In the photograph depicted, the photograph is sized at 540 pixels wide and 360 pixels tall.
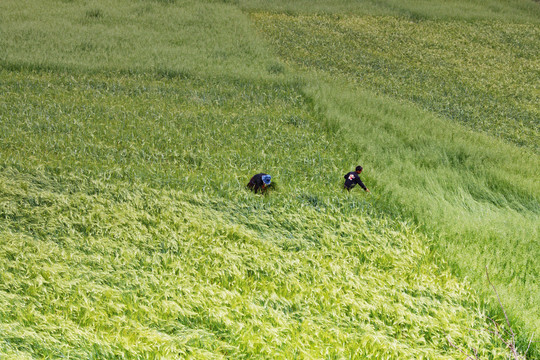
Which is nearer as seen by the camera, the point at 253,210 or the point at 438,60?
the point at 253,210

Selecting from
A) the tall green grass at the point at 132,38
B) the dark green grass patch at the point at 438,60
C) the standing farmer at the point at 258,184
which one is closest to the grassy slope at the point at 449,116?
the dark green grass patch at the point at 438,60

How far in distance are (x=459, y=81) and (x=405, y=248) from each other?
10206 mm

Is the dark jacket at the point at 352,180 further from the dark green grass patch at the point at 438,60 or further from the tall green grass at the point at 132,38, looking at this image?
the tall green grass at the point at 132,38

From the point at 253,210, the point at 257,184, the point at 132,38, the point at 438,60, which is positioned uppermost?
the point at 132,38

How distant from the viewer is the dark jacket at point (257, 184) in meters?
5.13

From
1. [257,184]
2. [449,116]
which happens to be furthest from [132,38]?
[257,184]

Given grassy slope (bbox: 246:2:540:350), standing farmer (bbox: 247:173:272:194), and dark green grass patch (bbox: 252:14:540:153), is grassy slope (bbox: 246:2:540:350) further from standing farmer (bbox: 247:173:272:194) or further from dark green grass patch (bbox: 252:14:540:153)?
standing farmer (bbox: 247:173:272:194)

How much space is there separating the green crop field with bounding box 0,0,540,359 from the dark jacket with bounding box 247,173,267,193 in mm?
130

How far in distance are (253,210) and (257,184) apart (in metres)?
0.43

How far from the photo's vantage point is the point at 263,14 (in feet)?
59.7

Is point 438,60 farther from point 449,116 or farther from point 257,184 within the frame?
point 257,184

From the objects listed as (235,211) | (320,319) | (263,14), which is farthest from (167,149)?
(263,14)

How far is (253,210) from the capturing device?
4.89m

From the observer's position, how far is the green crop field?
10.8 ft
